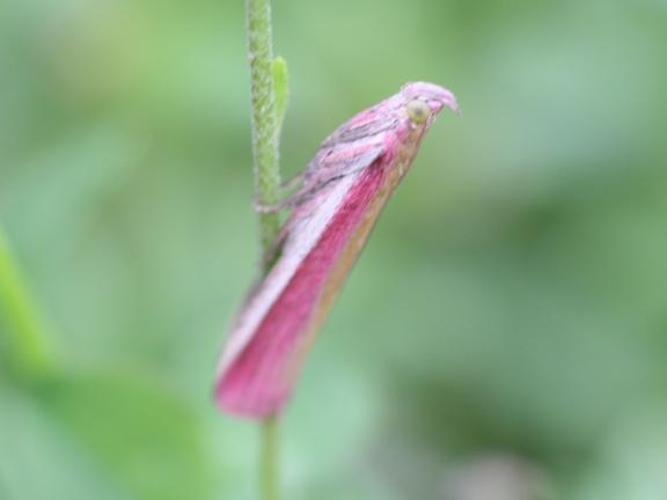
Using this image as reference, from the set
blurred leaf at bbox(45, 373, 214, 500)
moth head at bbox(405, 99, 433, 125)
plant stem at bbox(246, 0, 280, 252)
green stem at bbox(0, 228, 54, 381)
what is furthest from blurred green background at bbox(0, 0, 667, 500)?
moth head at bbox(405, 99, 433, 125)

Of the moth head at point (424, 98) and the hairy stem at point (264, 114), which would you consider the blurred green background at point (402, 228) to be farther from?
the moth head at point (424, 98)

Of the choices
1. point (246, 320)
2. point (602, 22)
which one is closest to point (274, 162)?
point (246, 320)

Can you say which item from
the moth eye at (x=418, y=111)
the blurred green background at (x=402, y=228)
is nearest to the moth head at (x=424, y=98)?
the moth eye at (x=418, y=111)

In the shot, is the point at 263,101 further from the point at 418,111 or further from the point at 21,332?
the point at 21,332

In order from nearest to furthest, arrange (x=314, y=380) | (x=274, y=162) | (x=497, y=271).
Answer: (x=274, y=162) < (x=314, y=380) < (x=497, y=271)

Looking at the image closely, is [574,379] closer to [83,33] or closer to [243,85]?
[243,85]
